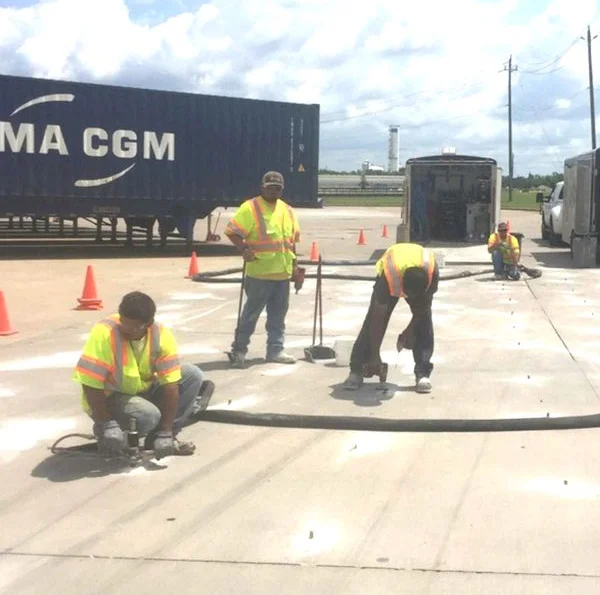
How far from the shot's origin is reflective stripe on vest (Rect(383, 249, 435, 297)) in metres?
6.04

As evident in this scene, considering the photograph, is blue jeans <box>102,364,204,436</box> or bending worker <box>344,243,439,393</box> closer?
blue jeans <box>102,364,204,436</box>

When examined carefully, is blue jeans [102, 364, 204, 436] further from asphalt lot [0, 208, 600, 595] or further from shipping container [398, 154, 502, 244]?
shipping container [398, 154, 502, 244]

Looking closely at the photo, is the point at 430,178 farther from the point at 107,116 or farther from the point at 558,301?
the point at 558,301

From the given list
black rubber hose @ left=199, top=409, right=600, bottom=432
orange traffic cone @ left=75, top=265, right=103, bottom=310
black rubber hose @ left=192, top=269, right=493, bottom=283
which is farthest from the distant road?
black rubber hose @ left=199, top=409, right=600, bottom=432

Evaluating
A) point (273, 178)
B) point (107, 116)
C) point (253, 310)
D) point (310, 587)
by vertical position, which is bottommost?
point (310, 587)

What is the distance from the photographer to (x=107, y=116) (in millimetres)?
18766

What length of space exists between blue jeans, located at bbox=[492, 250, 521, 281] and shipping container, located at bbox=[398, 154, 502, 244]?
6171mm

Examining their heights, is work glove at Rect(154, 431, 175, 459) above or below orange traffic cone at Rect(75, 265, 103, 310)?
below

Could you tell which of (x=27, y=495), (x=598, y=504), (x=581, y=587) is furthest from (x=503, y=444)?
(x=27, y=495)

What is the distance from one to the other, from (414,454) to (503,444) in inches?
24.6

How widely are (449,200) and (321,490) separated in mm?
18743

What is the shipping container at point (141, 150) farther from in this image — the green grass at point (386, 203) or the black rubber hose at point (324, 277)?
the green grass at point (386, 203)

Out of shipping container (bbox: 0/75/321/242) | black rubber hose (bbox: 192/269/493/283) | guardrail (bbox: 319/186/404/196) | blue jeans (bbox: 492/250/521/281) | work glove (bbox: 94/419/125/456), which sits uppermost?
guardrail (bbox: 319/186/404/196)

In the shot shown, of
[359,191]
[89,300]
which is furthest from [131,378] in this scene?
[359,191]
